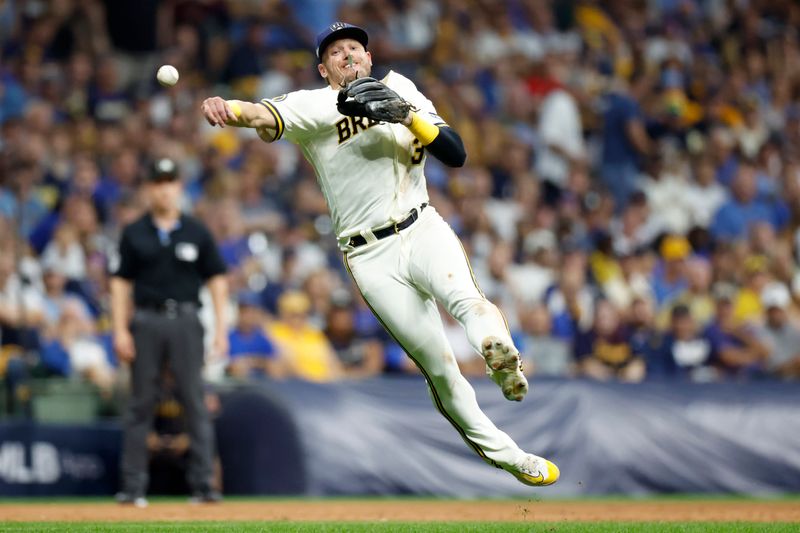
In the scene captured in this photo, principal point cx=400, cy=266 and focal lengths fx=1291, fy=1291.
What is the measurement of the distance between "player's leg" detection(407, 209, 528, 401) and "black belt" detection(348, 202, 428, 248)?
0.05 metres

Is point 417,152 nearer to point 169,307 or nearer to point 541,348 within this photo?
point 169,307

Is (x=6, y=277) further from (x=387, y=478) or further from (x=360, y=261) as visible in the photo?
(x=360, y=261)

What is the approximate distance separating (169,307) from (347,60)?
3.45 meters

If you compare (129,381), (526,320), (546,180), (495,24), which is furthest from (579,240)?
(129,381)

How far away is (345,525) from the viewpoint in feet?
25.3

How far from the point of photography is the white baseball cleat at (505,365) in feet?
21.1

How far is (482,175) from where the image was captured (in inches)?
619

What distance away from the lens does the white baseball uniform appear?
7160 millimetres

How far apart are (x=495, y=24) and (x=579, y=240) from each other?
4.15m

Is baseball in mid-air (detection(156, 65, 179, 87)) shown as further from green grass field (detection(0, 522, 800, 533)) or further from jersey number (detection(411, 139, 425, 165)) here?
green grass field (detection(0, 522, 800, 533))

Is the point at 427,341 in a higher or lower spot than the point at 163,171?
lower

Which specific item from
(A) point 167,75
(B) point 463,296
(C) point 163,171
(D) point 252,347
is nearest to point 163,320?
(C) point 163,171

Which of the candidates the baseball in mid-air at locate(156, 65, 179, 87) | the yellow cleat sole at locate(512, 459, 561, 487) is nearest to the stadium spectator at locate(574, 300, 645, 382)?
the yellow cleat sole at locate(512, 459, 561, 487)

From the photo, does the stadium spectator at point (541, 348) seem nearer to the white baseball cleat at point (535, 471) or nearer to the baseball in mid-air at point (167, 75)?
the white baseball cleat at point (535, 471)
